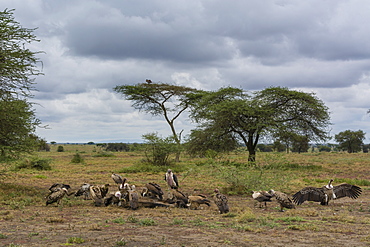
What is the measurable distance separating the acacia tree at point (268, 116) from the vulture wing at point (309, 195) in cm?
1757

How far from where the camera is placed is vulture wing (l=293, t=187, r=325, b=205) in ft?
43.7

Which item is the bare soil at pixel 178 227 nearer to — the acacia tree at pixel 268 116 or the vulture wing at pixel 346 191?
the vulture wing at pixel 346 191

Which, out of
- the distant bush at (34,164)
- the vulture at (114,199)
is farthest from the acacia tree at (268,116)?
the vulture at (114,199)

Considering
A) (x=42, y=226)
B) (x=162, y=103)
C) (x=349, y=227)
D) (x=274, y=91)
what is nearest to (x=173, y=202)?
(x=42, y=226)

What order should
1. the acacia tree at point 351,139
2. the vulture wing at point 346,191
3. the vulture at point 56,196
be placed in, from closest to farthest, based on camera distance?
1. the vulture at point 56,196
2. the vulture wing at point 346,191
3. the acacia tree at point 351,139

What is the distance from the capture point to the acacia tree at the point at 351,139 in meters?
78.8

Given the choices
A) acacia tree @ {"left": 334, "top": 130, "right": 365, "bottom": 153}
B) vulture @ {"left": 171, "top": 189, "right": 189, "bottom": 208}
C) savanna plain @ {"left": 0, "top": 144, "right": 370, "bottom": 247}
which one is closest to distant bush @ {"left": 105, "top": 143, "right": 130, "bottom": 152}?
acacia tree @ {"left": 334, "top": 130, "right": 365, "bottom": 153}

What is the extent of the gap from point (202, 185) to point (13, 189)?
9.25m

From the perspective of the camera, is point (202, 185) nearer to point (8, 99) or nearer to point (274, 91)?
point (8, 99)

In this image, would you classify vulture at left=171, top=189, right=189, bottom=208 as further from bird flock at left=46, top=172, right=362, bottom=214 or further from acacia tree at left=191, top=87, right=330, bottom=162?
acacia tree at left=191, top=87, right=330, bottom=162

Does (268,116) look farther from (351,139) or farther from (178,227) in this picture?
(351,139)

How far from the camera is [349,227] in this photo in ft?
32.2

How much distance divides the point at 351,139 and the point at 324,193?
71945mm

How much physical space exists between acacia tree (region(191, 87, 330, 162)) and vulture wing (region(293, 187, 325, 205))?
692 inches
